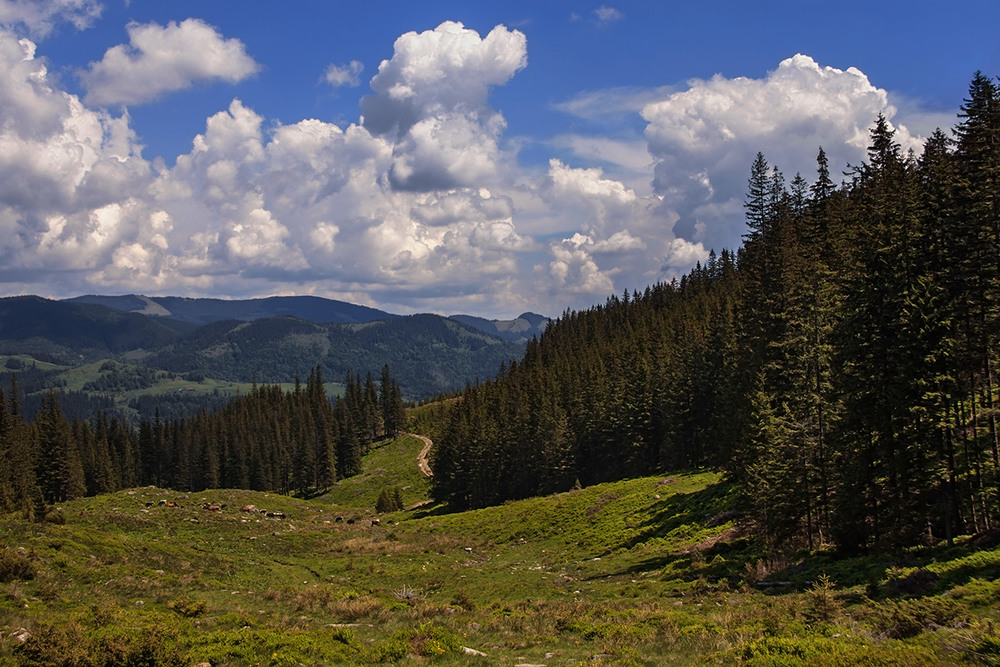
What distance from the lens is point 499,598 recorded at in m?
29.3

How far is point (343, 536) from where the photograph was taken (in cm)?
5734

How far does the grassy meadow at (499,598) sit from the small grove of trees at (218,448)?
64514 millimetres

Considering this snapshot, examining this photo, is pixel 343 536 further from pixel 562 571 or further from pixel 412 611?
pixel 412 611

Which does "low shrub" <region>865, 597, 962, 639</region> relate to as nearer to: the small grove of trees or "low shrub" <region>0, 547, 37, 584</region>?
"low shrub" <region>0, 547, 37, 584</region>

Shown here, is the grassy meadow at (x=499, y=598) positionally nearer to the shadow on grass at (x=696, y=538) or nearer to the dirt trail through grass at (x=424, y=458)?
the shadow on grass at (x=696, y=538)

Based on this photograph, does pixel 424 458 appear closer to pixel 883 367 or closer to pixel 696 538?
pixel 696 538

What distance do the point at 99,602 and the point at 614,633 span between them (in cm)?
1776

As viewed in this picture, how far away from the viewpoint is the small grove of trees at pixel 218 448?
311ft

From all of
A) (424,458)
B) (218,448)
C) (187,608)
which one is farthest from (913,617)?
(218,448)

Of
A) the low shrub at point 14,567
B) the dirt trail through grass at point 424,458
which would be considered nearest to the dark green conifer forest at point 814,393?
the low shrub at point 14,567

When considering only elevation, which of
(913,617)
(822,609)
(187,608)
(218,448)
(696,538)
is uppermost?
(913,617)

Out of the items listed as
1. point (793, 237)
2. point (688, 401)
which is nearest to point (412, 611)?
point (793, 237)

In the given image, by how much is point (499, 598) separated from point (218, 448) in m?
124

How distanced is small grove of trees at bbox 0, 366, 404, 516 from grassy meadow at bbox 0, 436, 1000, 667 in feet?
212
